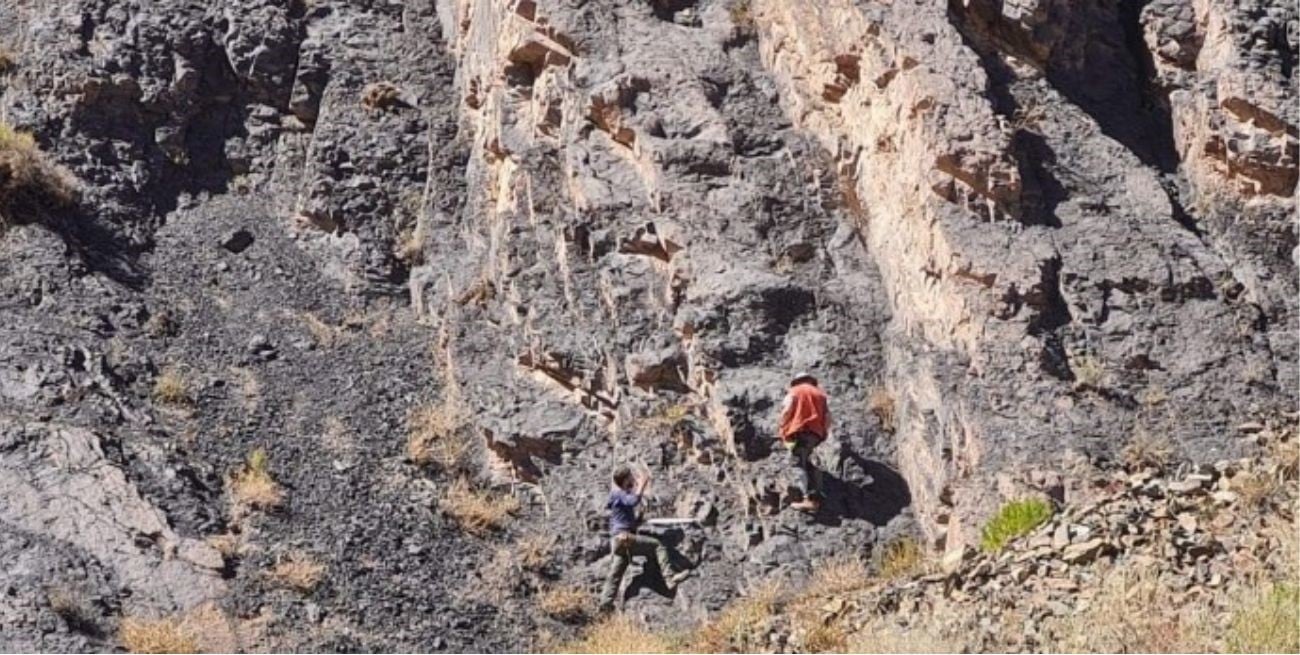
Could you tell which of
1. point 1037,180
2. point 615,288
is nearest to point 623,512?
point 615,288

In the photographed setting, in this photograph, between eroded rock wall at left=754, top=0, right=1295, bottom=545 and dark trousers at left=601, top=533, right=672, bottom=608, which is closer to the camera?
dark trousers at left=601, top=533, right=672, bottom=608

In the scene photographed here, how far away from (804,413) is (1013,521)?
235 cm

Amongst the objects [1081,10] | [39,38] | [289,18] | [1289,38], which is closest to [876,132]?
[1081,10]

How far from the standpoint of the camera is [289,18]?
23.2 m

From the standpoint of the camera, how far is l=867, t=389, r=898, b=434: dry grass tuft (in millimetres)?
17016

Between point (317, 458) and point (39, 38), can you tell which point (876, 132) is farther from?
point (39, 38)

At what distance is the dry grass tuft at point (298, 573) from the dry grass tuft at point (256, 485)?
89cm

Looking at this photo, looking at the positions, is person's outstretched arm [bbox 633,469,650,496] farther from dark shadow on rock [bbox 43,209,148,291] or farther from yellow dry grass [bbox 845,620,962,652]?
dark shadow on rock [bbox 43,209,148,291]

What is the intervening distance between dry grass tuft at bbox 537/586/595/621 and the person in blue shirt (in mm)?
165

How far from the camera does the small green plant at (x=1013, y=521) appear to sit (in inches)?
560

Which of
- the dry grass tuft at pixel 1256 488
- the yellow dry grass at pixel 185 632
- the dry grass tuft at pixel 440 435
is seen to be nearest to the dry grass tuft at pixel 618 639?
the yellow dry grass at pixel 185 632

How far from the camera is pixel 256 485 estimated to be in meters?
16.6

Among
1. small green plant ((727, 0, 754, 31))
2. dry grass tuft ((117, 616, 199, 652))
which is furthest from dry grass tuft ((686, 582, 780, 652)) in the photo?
small green plant ((727, 0, 754, 31))

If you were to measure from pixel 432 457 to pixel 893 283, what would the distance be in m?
4.83
